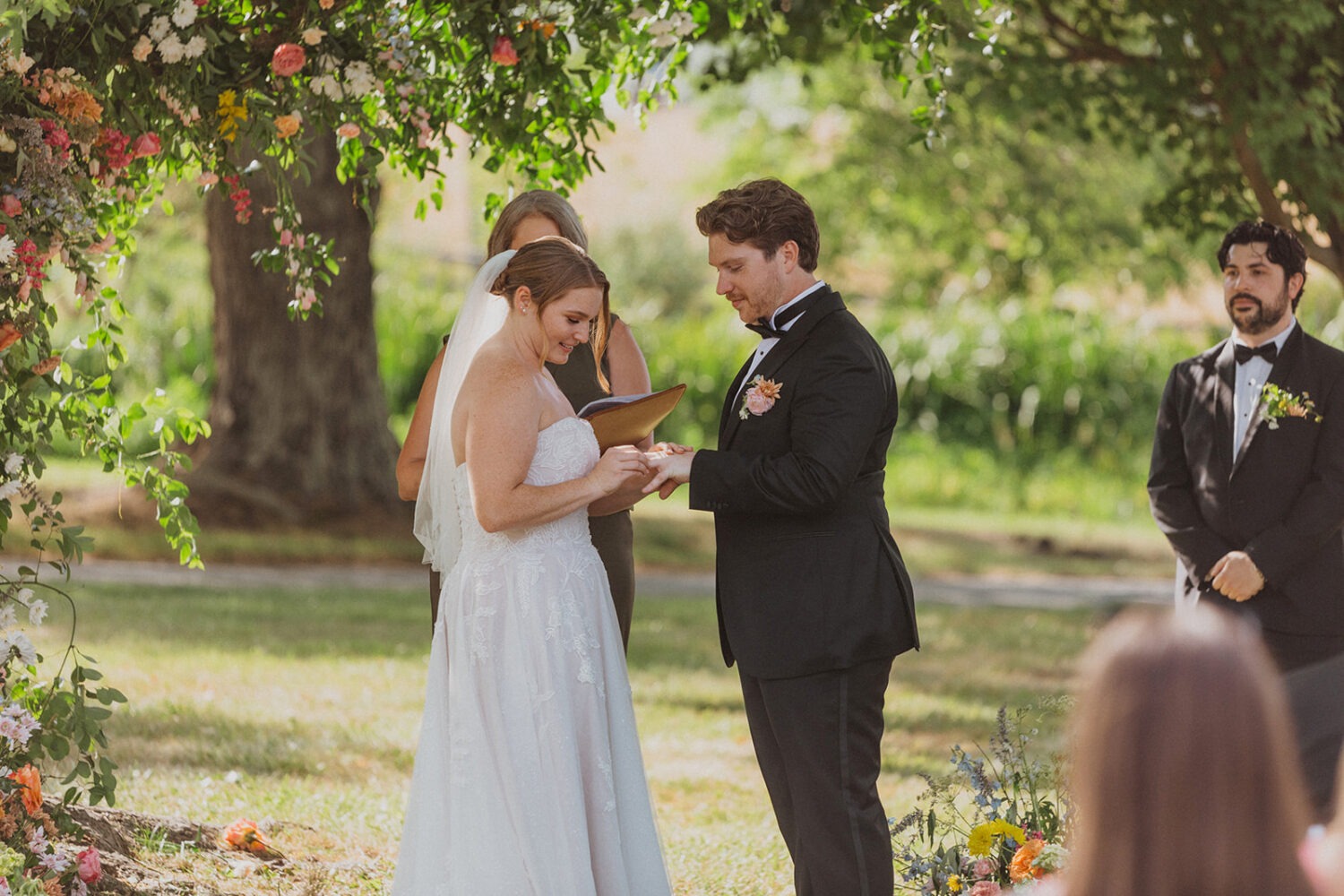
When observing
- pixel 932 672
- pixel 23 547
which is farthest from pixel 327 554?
pixel 932 672

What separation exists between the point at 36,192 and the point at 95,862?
188 centimetres

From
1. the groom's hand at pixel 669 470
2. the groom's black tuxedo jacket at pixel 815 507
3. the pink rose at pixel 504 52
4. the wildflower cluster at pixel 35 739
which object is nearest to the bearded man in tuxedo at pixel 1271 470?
the groom's black tuxedo jacket at pixel 815 507

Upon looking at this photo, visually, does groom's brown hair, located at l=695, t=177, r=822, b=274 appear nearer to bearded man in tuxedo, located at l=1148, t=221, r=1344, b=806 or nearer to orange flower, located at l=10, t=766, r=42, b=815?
bearded man in tuxedo, located at l=1148, t=221, r=1344, b=806

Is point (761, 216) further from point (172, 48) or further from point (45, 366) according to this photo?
point (45, 366)

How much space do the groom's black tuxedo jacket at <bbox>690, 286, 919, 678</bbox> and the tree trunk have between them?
9.59 metres

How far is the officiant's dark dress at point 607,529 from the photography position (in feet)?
15.7

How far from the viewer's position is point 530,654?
415cm

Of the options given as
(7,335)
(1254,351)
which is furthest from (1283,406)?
(7,335)

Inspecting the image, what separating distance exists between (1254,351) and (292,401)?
9880 mm

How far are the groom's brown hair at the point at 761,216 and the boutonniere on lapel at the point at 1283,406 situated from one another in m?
1.76

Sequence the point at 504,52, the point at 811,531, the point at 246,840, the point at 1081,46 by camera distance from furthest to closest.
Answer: the point at 1081,46 → the point at 246,840 → the point at 504,52 → the point at 811,531

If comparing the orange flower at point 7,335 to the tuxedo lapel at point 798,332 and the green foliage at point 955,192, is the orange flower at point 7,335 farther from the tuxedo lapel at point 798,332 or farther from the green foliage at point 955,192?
the green foliage at point 955,192

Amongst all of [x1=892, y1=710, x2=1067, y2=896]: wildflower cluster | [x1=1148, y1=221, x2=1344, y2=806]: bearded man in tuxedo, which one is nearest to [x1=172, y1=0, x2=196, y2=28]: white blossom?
[x1=892, y1=710, x2=1067, y2=896]: wildflower cluster

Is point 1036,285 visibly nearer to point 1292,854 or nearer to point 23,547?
point 23,547
